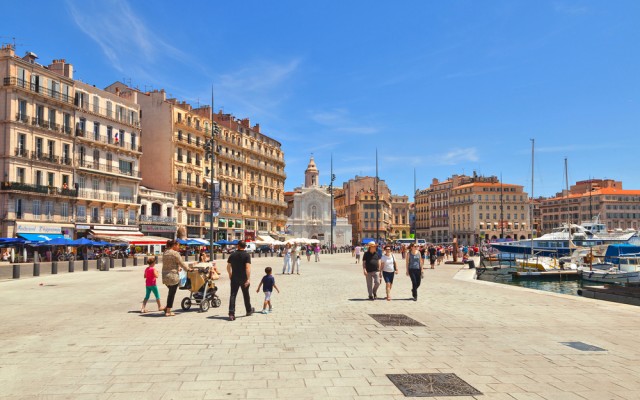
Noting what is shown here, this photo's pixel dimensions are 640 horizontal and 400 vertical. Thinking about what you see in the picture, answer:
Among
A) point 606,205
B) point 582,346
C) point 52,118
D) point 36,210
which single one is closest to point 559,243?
point 582,346

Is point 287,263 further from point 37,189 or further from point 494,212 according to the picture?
point 494,212

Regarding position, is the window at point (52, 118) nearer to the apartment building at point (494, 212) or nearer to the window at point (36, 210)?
the window at point (36, 210)

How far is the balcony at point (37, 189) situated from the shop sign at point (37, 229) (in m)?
2.72

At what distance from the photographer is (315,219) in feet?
319

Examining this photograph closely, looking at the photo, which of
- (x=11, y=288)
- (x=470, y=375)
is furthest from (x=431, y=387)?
(x=11, y=288)

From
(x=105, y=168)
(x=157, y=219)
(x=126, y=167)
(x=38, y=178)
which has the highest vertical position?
(x=126, y=167)

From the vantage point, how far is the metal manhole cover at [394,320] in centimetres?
1004

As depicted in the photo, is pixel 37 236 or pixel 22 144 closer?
pixel 37 236

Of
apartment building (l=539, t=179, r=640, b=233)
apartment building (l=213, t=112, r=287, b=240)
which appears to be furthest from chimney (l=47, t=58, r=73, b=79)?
apartment building (l=539, t=179, r=640, b=233)

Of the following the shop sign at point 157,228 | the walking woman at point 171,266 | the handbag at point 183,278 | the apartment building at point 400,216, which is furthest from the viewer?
the apartment building at point 400,216

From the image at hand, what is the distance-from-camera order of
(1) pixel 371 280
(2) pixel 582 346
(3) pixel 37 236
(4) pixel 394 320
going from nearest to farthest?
(2) pixel 582 346
(4) pixel 394 320
(1) pixel 371 280
(3) pixel 37 236

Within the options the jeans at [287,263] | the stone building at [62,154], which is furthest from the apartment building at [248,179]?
the jeans at [287,263]

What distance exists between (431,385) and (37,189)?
41367 millimetres

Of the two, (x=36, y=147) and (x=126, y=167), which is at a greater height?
(x=36, y=147)
